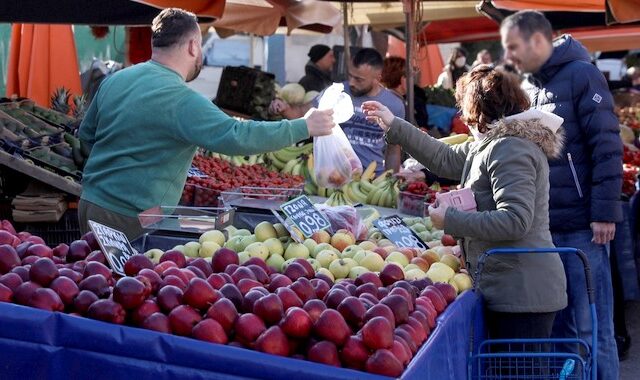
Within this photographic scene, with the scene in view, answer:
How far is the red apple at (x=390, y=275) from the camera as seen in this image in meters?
3.86

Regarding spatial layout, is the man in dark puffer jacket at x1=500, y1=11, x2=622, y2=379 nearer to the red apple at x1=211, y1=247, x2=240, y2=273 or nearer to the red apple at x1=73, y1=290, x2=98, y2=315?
the red apple at x1=211, y1=247, x2=240, y2=273

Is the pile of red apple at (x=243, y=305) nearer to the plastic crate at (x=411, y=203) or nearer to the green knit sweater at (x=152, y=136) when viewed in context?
the green knit sweater at (x=152, y=136)

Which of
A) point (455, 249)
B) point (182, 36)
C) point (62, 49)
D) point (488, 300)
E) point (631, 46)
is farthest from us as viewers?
point (631, 46)

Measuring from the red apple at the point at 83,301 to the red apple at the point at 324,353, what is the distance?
2.28 feet

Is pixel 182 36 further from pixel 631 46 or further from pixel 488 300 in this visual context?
pixel 631 46

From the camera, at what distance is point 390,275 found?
3.86 m

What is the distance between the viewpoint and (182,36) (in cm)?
459

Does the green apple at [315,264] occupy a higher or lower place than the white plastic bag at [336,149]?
lower

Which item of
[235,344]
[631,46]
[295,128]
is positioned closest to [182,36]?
[295,128]

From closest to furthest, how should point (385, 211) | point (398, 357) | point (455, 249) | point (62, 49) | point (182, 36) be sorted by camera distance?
point (398, 357) < point (182, 36) < point (455, 249) < point (385, 211) < point (62, 49)

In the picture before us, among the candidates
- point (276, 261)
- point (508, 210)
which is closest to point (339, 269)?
point (276, 261)

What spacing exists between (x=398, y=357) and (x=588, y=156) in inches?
104

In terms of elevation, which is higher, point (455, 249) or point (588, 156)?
point (588, 156)

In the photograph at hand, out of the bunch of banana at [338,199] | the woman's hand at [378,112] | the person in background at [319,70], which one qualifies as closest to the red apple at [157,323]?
the woman's hand at [378,112]
